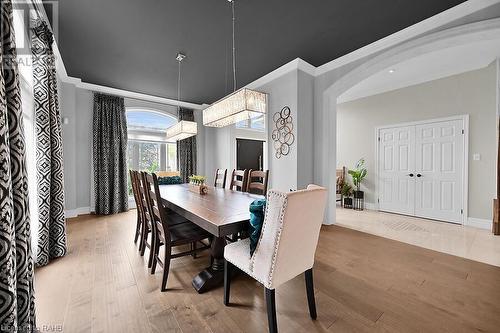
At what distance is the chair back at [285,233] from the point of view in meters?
1.23

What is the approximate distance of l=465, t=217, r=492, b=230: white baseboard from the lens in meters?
3.65

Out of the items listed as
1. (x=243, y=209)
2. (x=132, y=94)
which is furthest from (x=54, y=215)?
(x=132, y=94)

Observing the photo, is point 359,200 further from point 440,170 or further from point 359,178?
point 440,170

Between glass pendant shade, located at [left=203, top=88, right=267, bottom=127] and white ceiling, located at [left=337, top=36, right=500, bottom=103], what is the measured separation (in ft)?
9.50

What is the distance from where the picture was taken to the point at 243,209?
71.8 inches

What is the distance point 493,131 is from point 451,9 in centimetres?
254

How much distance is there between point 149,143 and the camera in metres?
5.38

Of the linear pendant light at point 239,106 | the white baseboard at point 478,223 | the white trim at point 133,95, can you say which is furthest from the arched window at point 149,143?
the white baseboard at point 478,223

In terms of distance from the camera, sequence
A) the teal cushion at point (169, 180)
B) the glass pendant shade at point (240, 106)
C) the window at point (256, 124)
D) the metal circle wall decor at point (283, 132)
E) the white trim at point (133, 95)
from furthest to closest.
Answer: the window at point (256, 124)
the white trim at point (133, 95)
the teal cushion at point (169, 180)
the metal circle wall decor at point (283, 132)
the glass pendant shade at point (240, 106)

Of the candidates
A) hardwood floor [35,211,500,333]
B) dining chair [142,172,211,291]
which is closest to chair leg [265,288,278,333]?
hardwood floor [35,211,500,333]

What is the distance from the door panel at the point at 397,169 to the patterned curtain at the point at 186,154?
15.3 ft

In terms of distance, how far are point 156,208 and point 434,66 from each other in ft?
16.4

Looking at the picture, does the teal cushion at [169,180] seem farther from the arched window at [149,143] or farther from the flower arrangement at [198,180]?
the arched window at [149,143]

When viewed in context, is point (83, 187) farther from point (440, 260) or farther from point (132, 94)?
point (440, 260)
